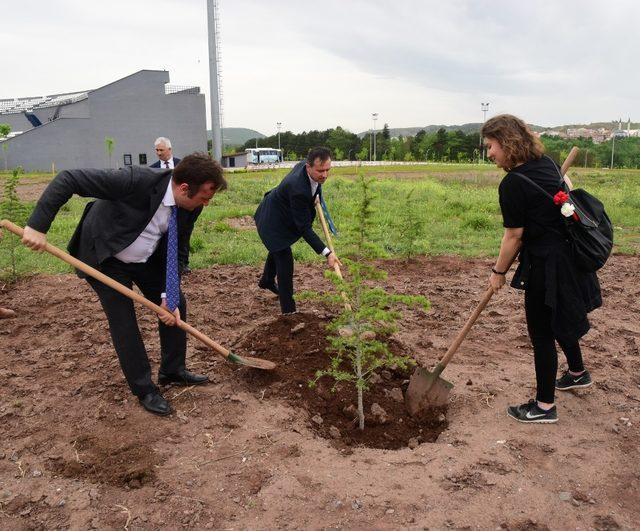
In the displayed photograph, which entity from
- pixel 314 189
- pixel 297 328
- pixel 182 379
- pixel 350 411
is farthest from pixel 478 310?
pixel 182 379

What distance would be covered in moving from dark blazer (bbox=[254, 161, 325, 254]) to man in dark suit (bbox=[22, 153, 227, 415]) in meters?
1.30

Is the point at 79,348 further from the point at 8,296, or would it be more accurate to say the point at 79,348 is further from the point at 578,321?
the point at 578,321

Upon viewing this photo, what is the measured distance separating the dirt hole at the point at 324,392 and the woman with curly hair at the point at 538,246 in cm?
96

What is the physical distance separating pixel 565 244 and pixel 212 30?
35396mm

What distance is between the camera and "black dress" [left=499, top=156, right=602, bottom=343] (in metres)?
3.09

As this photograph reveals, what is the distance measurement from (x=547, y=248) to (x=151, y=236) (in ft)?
7.89

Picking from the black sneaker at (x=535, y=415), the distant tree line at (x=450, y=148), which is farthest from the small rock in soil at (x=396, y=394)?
the distant tree line at (x=450, y=148)

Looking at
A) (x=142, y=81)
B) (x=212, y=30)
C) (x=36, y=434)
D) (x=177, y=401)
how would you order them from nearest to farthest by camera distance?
(x=36, y=434)
(x=177, y=401)
(x=212, y=30)
(x=142, y=81)

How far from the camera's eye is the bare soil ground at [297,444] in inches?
107

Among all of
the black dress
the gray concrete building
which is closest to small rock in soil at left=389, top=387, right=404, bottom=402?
the black dress

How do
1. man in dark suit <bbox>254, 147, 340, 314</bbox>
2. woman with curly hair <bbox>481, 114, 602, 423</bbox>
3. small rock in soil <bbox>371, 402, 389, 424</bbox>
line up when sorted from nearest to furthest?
1. woman with curly hair <bbox>481, 114, 602, 423</bbox>
2. small rock in soil <bbox>371, 402, 389, 424</bbox>
3. man in dark suit <bbox>254, 147, 340, 314</bbox>

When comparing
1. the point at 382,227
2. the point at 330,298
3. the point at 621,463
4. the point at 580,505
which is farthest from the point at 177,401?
the point at 382,227

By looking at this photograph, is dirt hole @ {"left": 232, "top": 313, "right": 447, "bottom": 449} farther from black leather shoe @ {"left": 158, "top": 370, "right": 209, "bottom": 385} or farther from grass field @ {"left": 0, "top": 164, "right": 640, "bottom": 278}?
grass field @ {"left": 0, "top": 164, "right": 640, "bottom": 278}

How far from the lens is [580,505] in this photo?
2.77 metres
